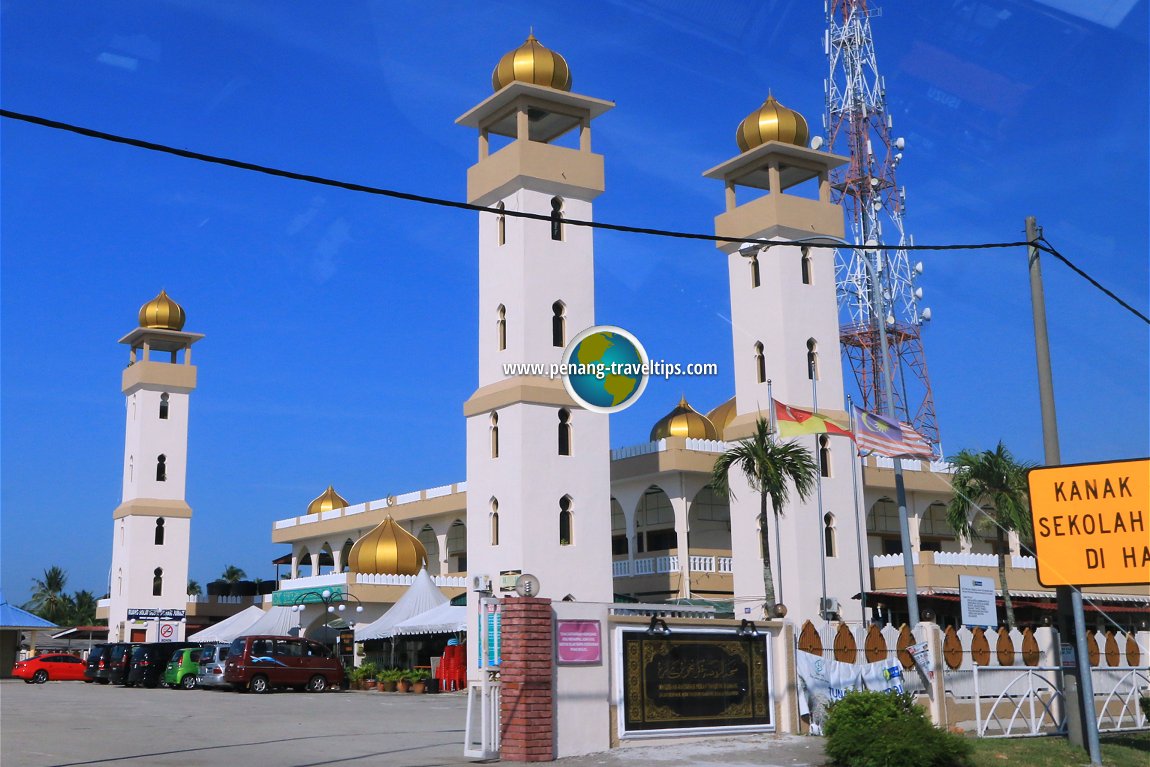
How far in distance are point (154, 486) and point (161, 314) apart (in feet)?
29.0

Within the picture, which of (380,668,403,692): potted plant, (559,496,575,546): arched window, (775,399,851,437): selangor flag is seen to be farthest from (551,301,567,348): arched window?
A: (380,668,403,692): potted plant

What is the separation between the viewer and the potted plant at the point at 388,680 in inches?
1586

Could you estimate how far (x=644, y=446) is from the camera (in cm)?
4484

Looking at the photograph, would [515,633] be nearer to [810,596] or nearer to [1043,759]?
[1043,759]

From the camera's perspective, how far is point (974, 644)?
23.6 metres

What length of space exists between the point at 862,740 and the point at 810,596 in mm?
23392

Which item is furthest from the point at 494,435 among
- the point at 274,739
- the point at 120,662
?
the point at 274,739

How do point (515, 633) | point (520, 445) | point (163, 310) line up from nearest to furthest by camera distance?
1. point (515, 633)
2. point (520, 445)
3. point (163, 310)

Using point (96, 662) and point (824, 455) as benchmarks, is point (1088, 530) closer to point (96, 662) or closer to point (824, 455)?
point (824, 455)

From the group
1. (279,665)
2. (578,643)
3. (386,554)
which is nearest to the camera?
(578,643)

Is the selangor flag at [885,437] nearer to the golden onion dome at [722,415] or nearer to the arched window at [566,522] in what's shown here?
the arched window at [566,522]

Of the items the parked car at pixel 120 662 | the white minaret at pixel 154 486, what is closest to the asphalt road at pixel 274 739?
the parked car at pixel 120 662

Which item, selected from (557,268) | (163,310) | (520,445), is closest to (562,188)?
(557,268)

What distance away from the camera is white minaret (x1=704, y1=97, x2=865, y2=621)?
40219 mm
